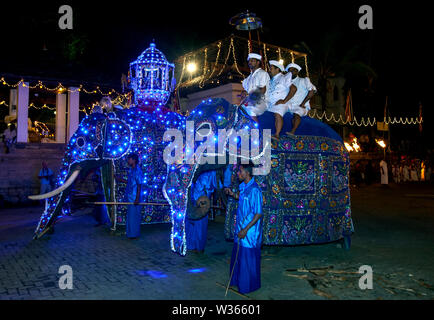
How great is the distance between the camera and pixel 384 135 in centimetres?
3369

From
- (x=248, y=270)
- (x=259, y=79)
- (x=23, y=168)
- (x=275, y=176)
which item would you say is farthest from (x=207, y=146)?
(x=23, y=168)

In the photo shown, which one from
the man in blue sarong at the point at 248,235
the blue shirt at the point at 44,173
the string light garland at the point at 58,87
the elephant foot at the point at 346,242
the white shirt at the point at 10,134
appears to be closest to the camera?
the man in blue sarong at the point at 248,235

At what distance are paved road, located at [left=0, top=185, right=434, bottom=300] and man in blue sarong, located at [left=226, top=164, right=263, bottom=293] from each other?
195 millimetres

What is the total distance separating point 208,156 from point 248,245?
68.9 inches

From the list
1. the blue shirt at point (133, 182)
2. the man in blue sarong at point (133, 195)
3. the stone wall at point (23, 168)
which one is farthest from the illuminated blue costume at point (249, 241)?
the stone wall at point (23, 168)

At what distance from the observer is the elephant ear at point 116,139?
25.1 ft

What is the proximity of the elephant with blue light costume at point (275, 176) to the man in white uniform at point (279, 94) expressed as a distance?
0.69 ft

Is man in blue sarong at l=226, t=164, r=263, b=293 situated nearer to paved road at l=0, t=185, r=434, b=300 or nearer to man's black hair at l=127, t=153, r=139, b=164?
paved road at l=0, t=185, r=434, b=300

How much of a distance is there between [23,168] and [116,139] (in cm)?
826

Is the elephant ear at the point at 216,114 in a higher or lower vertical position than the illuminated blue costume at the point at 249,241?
higher

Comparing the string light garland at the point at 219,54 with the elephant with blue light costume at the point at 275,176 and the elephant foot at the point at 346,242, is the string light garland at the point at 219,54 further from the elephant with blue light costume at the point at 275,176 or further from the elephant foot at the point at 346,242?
the elephant foot at the point at 346,242

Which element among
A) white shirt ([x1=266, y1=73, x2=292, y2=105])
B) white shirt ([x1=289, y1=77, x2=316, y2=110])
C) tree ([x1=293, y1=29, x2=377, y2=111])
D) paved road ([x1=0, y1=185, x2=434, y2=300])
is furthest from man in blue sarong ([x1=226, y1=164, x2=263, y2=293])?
tree ([x1=293, y1=29, x2=377, y2=111])

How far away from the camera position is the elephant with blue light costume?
18.7 feet

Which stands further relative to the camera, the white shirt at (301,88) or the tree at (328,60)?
the tree at (328,60)
